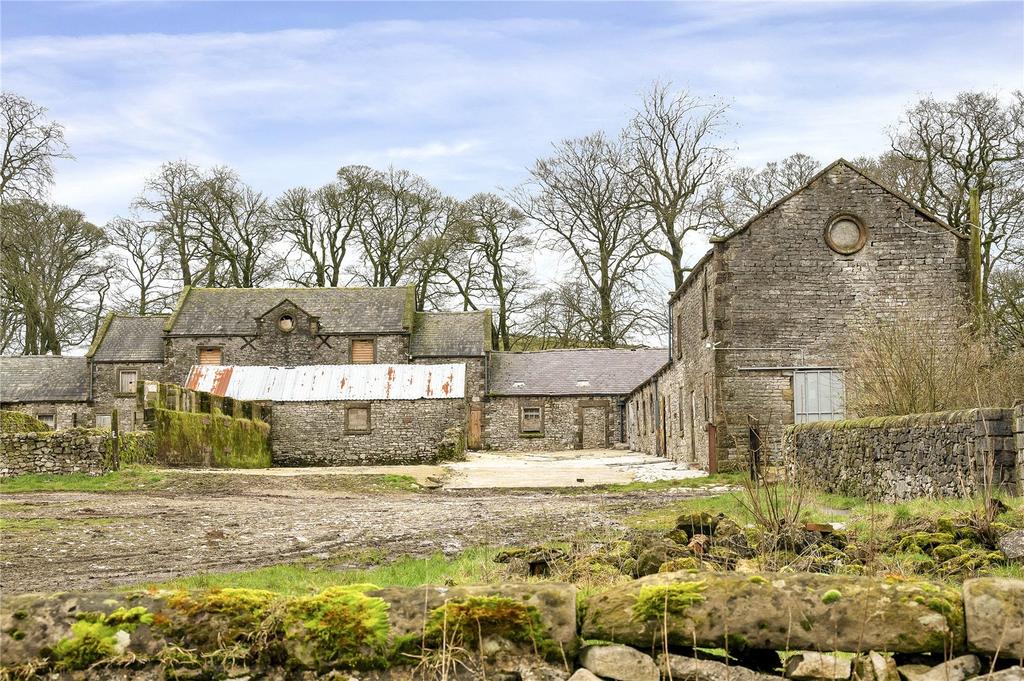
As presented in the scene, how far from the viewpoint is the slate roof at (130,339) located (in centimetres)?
4716

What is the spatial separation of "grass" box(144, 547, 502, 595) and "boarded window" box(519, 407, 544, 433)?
1418 inches

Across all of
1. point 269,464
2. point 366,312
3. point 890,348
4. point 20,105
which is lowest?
point 269,464

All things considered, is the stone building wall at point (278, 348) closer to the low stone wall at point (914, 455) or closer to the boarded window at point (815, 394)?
the boarded window at point (815, 394)

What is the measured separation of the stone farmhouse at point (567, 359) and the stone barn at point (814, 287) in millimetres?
40

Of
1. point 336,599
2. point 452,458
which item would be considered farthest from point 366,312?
point 336,599

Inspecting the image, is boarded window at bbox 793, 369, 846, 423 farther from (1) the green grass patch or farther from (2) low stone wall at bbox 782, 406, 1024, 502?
(1) the green grass patch

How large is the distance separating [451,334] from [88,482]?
86.7 feet

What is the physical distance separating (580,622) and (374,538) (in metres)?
6.99

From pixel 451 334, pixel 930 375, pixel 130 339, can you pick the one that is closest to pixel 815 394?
pixel 930 375

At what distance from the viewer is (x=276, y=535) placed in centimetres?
1141

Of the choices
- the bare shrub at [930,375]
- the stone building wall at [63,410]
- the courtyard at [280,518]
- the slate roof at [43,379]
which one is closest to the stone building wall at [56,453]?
the courtyard at [280,518]

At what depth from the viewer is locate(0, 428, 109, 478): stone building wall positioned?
918 inches

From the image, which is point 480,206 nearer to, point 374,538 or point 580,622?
point 374,538

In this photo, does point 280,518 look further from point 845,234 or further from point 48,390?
point 48,390
